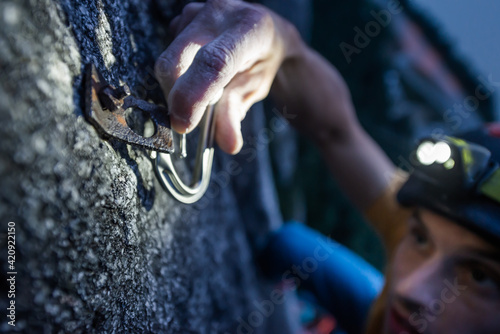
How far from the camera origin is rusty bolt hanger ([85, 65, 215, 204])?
0.43m

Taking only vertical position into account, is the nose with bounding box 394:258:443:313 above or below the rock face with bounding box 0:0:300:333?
below

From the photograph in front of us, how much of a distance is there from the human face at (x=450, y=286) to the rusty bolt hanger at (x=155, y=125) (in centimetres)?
72

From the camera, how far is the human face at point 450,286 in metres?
0.87

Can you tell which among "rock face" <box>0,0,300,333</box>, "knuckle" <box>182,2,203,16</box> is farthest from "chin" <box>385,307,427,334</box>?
"knuckle" <box>182,2,203,16</box>

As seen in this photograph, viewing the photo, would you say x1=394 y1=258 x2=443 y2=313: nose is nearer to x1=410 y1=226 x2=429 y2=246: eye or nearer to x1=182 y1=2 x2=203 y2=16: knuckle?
x1=410 y1=226 x2=429 y2=246: eye

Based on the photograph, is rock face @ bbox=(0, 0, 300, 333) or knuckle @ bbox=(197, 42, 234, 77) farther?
knuckle @ bbox=(197, 42, 234, 77)

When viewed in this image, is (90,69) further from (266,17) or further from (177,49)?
(266,17)

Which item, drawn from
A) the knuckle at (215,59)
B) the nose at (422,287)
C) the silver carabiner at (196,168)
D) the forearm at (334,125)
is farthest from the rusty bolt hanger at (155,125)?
the nose at (422,287)

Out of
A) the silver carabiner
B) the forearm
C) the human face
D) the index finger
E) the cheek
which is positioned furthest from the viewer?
the forearm

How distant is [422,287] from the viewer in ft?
3.06

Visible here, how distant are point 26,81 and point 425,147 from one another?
1196 millimetres

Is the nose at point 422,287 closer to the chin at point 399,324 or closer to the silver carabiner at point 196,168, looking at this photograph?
the chin at point 399,324

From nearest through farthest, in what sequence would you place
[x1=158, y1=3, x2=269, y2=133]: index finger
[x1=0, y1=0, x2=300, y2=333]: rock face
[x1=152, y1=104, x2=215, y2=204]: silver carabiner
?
[x1=0, y1=0, x2=300, y2=333]: rock face
[x1=158, y1=3, x2=269, y2=133]: index finger
[x1=152, y1=104, x2=215, y2=204]: silver carabiner

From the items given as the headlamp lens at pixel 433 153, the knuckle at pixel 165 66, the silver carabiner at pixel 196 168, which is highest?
the knuckle at pixel 165 66
